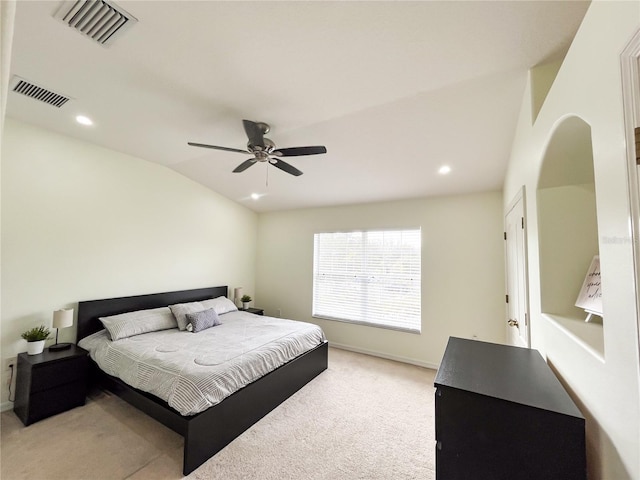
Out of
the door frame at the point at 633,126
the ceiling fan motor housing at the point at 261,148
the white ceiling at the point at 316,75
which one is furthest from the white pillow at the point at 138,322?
the door frame at the point at 633,126

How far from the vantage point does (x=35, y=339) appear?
2.72 metres

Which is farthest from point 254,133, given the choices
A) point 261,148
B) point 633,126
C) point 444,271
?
point 444,271

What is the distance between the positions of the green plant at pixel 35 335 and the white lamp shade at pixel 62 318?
0.34 feet

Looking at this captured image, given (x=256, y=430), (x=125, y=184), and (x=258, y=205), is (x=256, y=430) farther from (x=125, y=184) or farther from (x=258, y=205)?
(x=258, y=205)

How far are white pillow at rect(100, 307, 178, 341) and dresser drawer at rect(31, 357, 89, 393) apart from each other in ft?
1.13

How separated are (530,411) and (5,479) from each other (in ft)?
10.5

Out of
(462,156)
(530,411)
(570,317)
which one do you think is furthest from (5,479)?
(462,156)

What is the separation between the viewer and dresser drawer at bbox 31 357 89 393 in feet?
8.39

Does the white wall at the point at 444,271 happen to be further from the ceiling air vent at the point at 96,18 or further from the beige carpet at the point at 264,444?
the ceiling air vent at the point at 96,18

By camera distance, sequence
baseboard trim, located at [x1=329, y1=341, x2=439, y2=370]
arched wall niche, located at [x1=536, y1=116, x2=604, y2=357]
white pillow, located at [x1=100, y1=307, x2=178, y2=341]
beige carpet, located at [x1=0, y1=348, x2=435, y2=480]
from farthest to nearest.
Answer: baseboard trim, located at [x1=329, y1=341, x2=439, y2=370], white pillow, located at [x1=100, y1=307, x2=178, y2=341], beige carpet, located at [x1=0, y1=348, x2=435, y2=480], arched wall niche, located at [x1=536, y1=116, x2=604, y2=357]

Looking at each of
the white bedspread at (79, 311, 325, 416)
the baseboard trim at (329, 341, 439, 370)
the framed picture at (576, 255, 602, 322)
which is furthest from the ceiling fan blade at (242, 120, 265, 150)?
the baseboard trim at (329, 341, 439, 370)

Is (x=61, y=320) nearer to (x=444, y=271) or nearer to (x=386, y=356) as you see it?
(x=386, y=356)

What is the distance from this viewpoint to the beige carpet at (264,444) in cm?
204

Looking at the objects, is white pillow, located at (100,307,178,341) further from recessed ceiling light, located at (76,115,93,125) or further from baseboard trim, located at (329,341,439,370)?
baseboard trim, located at (329,341,439,370)
